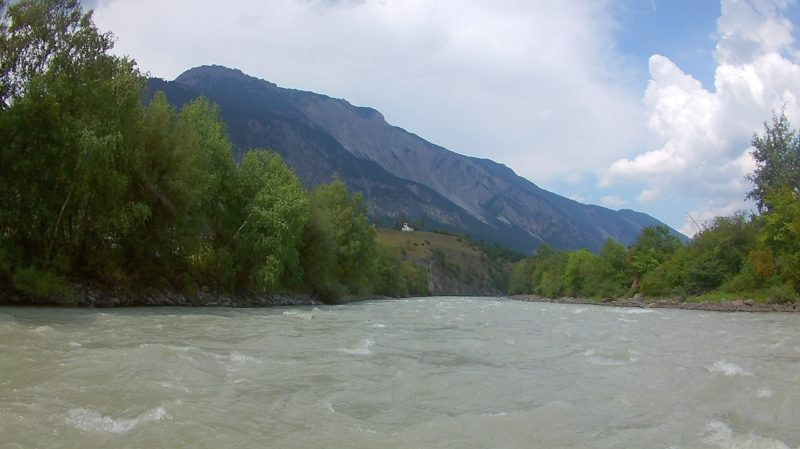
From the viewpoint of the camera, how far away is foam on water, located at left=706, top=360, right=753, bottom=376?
42.6 ft

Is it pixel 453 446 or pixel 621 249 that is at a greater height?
pixel 621 249

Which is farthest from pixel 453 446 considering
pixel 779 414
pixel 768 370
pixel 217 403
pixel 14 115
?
pixel 14 115

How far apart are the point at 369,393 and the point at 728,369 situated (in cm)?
902

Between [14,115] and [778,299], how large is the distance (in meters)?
59.0

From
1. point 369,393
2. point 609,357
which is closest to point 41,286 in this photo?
point 369,393

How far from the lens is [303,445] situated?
22.7 feet

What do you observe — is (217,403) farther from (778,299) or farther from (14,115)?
(778,299)

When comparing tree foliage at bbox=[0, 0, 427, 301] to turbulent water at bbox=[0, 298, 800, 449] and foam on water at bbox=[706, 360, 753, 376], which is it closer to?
turbulent water at bbox=[0, 298, 800, 449]

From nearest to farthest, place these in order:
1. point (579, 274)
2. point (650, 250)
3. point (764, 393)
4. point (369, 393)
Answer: point (369, 393) < point (764, 393) < point (650, 250) < point (579, 274)

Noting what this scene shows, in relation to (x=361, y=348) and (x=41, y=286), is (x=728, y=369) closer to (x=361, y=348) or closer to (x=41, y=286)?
(x=361, y=348)

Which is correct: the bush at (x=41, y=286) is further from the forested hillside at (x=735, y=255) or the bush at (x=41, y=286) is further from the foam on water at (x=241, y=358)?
the forested hillside at (x=735, y=255)

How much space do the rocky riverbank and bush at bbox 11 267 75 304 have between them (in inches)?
3.6

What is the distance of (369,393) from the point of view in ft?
33.7

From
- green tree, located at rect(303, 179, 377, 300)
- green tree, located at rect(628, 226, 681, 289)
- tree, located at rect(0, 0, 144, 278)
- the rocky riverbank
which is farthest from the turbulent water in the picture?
green tree, located at rect(628, 226, 681, 289)
